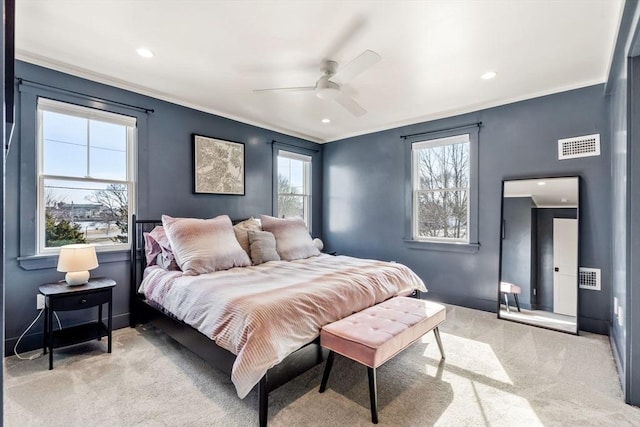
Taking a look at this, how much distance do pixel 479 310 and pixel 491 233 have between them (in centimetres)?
99

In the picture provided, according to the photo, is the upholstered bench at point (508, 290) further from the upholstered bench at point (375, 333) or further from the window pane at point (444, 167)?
the upholstered bench at point (375, 333)

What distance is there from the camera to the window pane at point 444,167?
4102 millimetres

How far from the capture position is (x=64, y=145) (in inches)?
115

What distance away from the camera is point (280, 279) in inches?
104

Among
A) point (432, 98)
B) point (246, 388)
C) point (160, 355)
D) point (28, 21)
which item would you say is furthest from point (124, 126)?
point (432, 98)

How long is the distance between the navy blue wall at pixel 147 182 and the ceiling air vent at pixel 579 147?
3.62 meters

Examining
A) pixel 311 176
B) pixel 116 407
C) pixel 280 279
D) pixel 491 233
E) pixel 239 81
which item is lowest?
pixel 116 407

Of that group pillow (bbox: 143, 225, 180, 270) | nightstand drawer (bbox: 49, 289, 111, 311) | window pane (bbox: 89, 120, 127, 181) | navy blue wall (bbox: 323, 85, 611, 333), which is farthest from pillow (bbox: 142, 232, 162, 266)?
navy blue wall (bbox: 323, 85, 611, 333)

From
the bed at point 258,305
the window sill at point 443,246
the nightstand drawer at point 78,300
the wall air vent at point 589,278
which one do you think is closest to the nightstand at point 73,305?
the nightstand drawer at point 78,300

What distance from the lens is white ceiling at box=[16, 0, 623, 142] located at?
206 centimetres

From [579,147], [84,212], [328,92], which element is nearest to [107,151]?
[84,212]

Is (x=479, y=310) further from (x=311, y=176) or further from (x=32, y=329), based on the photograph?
(x=32, y=329)

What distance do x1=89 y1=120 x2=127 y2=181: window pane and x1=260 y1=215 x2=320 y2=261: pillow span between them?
1690mm

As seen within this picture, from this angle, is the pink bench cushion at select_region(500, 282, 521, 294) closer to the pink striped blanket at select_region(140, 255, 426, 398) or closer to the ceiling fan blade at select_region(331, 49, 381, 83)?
the pink striped blanket at select_region(140, 255, 426, 398)
